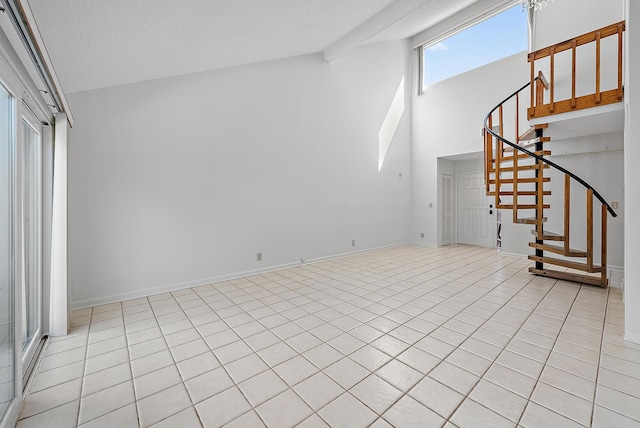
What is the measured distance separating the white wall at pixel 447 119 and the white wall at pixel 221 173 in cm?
148

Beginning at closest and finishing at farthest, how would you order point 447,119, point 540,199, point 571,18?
point 540,199 → point 571,18 → point 447,119

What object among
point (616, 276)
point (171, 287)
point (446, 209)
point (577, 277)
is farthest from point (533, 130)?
point (171, 287)

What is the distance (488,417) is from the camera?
1.45 metres

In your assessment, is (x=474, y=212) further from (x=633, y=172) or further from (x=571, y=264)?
(x=633, y=172)

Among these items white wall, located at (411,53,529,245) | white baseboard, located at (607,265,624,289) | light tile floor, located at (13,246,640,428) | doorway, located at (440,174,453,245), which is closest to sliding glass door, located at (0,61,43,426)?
light tile floor, located at (13,246,640,428)

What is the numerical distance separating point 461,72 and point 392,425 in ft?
24.2

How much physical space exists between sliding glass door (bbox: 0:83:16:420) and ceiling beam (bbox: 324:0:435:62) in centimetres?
420

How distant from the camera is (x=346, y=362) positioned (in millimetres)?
1961

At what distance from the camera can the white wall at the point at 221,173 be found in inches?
124

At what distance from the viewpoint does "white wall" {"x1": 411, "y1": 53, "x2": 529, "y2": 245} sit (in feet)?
19.1

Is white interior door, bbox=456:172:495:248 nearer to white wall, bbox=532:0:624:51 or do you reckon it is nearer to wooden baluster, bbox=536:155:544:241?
wooden baluster, bbox=536:155:544:241

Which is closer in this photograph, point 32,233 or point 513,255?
point 32,233

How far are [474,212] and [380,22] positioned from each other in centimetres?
514

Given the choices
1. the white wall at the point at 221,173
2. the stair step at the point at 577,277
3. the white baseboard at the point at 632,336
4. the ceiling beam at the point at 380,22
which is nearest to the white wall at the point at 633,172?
the white baseboard at the point at 632,336
